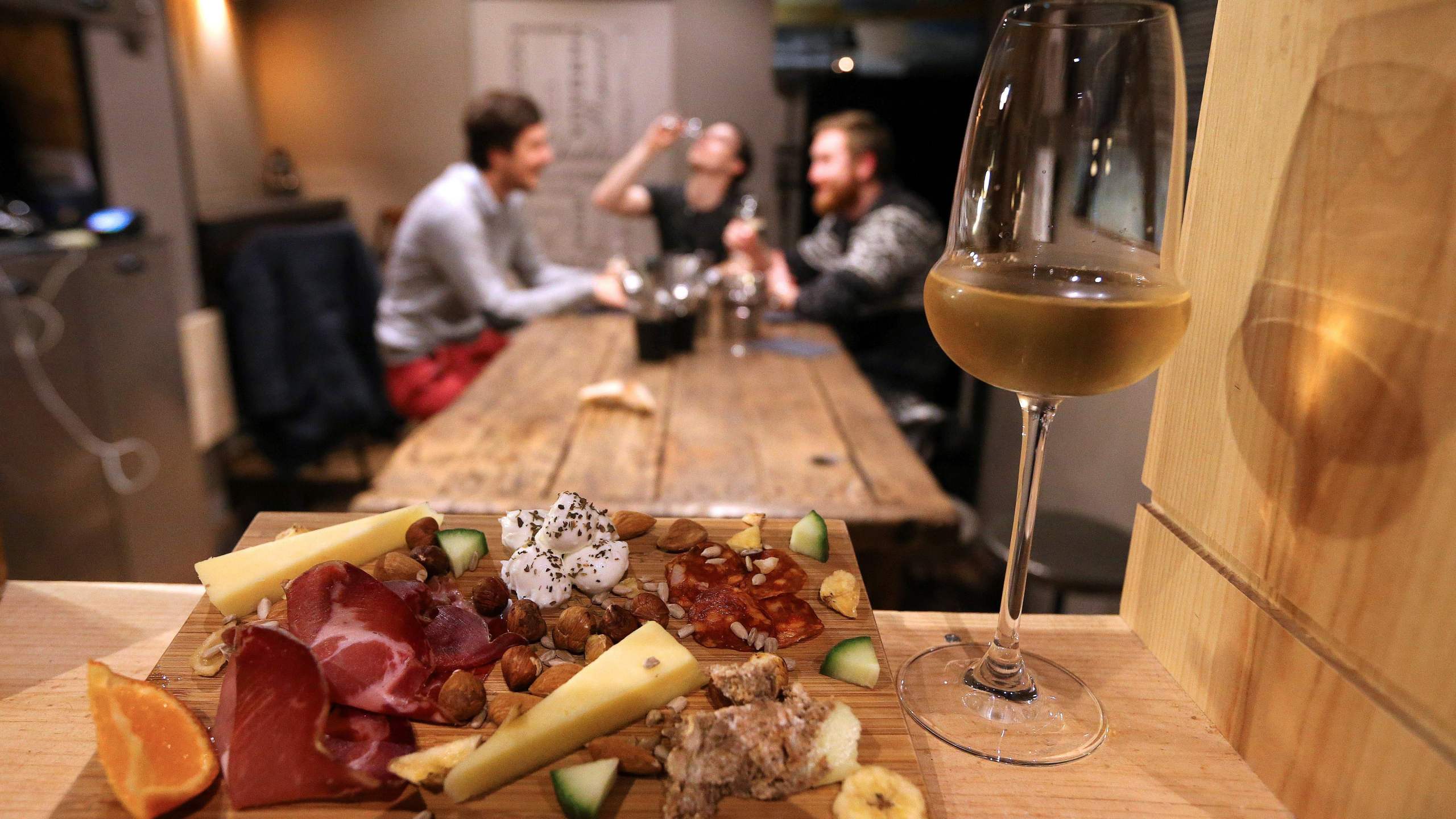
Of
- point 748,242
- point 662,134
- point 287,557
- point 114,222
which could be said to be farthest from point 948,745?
point 662,134

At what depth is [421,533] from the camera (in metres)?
0.68

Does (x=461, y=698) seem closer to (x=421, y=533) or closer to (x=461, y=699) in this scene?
(x=461, y=699)

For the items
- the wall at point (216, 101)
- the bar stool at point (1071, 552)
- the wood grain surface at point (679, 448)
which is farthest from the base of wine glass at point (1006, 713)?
the wall at point (216, 101)

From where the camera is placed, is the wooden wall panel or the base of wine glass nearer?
the wooden wall panel

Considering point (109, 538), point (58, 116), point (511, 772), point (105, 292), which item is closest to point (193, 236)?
point (58, 116)

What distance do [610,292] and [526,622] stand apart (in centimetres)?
255

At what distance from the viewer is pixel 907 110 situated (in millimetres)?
4297

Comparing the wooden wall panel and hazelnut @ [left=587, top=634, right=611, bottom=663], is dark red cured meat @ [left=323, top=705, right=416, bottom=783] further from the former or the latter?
the wooden wall panel

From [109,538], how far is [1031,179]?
3234 millimetres

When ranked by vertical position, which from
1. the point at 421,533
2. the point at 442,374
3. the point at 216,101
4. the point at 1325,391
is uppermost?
the point at 216,101

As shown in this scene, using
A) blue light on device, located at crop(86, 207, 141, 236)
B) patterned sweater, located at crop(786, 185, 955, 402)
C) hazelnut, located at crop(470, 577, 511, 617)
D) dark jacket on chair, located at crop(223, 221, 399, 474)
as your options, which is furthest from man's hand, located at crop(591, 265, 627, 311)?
hazelnut, located at crop(470, 577, 511, 617)

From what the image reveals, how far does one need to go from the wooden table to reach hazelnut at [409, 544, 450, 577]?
8.5 inches

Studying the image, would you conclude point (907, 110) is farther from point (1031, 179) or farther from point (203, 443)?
point (1031, 179)

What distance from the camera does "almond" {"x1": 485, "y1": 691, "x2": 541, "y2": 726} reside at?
19.9 inches
